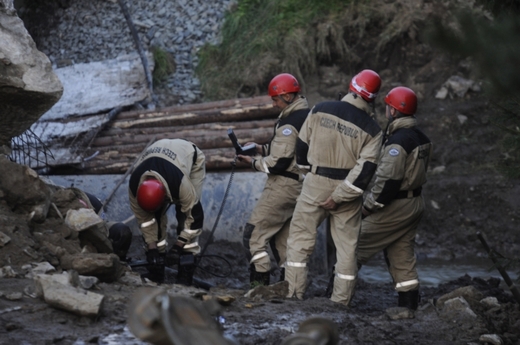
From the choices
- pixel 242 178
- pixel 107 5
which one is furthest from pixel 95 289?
pixel 107 5

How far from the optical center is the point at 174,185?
6.75 metres

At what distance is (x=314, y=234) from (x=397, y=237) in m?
0.88

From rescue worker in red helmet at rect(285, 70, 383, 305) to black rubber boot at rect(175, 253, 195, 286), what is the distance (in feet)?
3.50

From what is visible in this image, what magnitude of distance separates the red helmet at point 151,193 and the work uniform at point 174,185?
0.27 ft

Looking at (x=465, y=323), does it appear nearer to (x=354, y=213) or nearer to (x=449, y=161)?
(x=354, y=213)

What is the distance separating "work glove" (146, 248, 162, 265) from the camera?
22.8 feet

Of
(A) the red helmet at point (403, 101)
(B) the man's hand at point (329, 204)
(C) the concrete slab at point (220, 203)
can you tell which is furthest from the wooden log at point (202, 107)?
(B) the man's hand at point (329, 204)

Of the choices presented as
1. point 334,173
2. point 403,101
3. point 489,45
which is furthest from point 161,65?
point 489,45

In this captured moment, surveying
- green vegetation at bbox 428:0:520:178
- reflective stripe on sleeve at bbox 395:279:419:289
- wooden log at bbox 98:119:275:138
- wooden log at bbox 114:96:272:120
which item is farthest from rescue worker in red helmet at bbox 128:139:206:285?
wooden log at bbox 114:96:272:120

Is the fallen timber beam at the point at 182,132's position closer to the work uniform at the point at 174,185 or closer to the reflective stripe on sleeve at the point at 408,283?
the work uniform at the point at 174,185

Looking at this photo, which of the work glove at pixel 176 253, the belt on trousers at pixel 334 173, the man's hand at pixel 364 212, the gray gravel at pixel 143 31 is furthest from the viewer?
the gray gravel at pixel 143 31

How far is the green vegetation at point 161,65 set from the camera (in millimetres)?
14211

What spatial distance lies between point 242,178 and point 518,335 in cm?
425

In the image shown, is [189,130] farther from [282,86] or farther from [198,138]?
[282,86]
